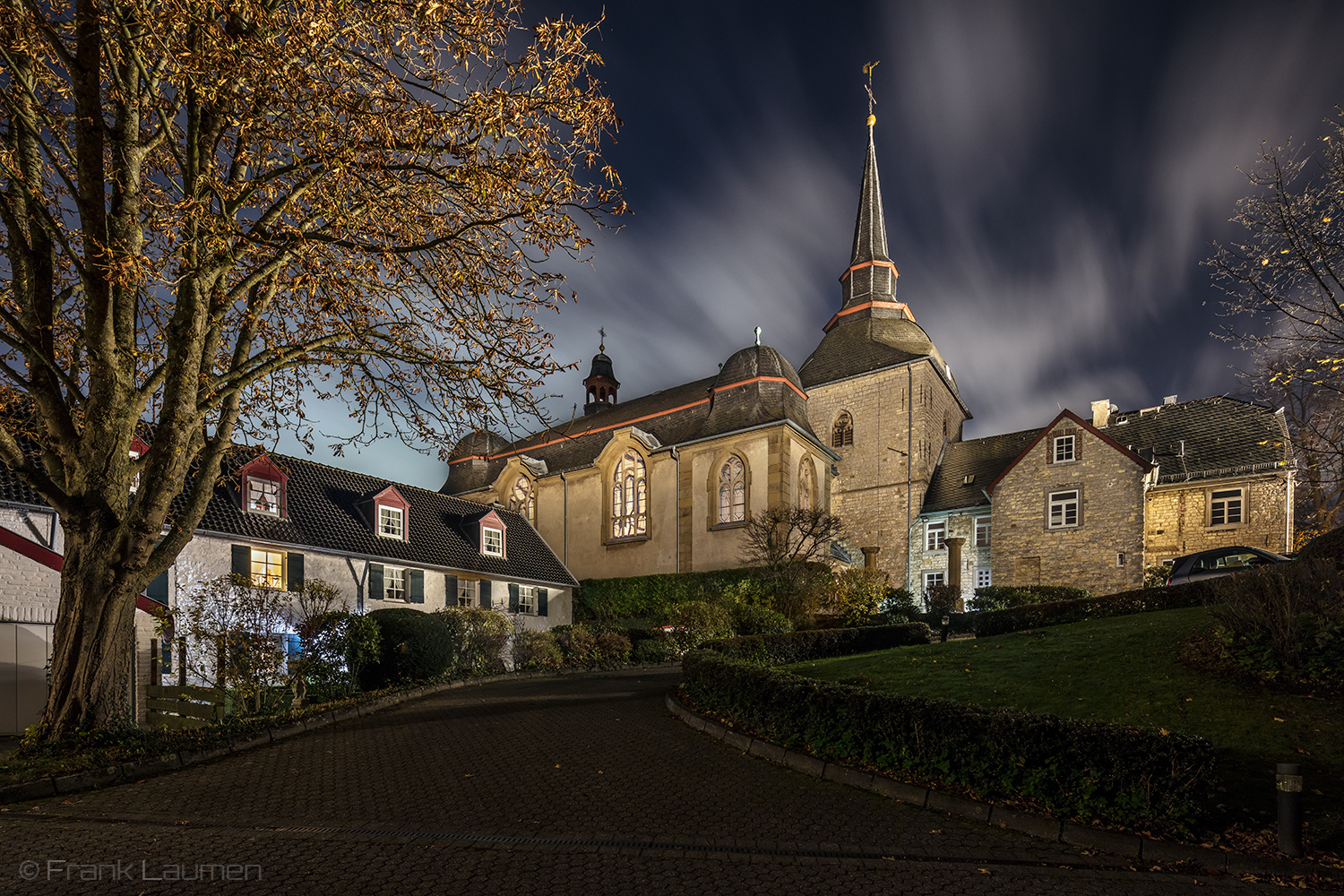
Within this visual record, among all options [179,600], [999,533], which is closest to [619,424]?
[999,533]

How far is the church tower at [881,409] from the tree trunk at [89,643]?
2999cm

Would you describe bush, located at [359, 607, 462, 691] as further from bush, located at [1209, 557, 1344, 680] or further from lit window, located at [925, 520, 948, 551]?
lit window, located at [925, 520, 948, 551]

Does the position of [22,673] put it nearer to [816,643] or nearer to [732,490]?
[816,643]

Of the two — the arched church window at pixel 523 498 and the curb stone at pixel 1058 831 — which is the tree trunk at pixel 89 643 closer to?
the curb stone at pixel 1058 831

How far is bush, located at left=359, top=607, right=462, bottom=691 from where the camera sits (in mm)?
14836

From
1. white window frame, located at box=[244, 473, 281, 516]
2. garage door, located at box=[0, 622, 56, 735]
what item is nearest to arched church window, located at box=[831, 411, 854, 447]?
white window frame, located at box=[244, 473, 281, 516]

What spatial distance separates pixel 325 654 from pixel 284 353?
687 cm

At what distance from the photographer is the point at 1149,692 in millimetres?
9273

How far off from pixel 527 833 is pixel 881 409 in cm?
3190

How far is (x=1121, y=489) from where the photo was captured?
27625mm

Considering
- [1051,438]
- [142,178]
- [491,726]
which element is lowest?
[491,726]

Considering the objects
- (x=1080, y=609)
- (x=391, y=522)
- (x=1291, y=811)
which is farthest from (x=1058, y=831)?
(x=391, y=522)

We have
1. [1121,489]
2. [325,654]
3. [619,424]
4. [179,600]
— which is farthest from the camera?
[619,424]

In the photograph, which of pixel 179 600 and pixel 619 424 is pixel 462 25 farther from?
pixel 619 424
